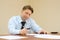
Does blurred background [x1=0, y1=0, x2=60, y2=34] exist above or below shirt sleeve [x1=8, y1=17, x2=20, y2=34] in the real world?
above

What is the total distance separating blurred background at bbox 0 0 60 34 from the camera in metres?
3.42

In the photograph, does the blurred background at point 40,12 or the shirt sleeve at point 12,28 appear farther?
the blurred background at point 40,12

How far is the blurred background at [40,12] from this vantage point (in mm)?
3421

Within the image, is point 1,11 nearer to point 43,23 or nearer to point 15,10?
point 15,10

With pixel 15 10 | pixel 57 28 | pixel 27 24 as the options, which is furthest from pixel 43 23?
pixel 27 24

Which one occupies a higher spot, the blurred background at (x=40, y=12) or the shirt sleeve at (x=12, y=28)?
the blurred background at (x=40, y=12)

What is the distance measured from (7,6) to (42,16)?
3.15ft

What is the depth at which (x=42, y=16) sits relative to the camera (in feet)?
12.4

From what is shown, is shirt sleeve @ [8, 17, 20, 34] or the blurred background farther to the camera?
the blurred background

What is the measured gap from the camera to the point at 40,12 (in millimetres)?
3811

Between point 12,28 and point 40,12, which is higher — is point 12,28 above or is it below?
below

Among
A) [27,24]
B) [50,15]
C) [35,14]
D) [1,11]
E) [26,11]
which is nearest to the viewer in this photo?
[26,11]

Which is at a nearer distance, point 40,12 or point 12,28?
point 12,28

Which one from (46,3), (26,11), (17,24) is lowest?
(17,24)
